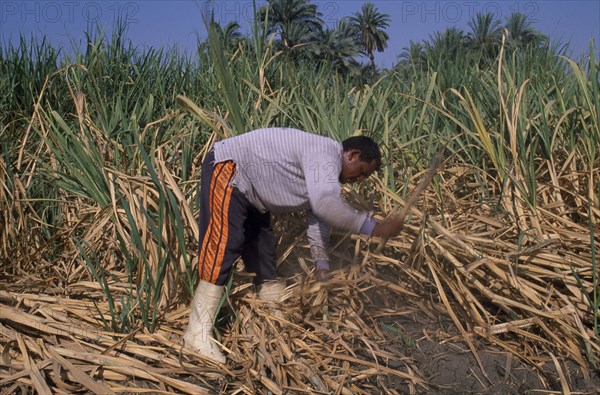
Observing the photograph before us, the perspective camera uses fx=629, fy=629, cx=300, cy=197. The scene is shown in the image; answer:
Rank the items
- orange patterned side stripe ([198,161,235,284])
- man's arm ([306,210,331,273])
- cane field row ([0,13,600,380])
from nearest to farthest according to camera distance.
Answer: orange patterned side stripe ([198,161,235,284]) < cane field row ([0,13,600,380]) < man's arm ([306,210,331,273])

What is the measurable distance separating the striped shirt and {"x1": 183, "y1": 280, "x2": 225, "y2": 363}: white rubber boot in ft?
1.44

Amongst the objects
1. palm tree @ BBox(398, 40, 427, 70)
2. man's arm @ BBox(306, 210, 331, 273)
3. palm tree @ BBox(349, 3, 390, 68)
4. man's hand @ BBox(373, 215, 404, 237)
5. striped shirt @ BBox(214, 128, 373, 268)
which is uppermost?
palm tree @ BBox(349, 3, 390, 68)

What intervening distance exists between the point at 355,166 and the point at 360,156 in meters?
0.05

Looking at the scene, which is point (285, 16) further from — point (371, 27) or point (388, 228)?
point (371, 27)

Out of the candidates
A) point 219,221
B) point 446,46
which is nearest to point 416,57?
point 446,46

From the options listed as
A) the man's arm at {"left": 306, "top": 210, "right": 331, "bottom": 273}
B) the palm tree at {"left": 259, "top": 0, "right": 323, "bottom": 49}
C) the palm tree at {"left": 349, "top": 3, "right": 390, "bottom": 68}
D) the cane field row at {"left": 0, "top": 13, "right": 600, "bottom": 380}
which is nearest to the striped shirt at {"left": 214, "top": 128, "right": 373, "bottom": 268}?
the man's arm at {"left": 306, "top": 210, "right": 331, "bottom": 273}

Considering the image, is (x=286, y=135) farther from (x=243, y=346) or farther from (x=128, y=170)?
(x=128, y=170)

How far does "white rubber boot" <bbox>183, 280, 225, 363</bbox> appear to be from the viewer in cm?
268

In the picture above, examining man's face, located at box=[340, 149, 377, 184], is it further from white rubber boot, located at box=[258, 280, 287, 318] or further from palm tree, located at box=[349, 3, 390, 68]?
palm tree, located at box=[349, 3, 390, 68]

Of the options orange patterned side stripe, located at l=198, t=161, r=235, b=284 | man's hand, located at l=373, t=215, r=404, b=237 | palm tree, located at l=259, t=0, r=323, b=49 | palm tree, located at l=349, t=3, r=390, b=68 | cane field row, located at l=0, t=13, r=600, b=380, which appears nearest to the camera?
man's hand, located at l=373, t=215, r=404, b=237

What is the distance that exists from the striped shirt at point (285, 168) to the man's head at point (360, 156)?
→ 4 cm

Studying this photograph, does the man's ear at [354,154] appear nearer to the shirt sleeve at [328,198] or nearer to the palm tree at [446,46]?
the shirt sleeve at [328,198]

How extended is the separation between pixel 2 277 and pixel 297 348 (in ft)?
6.03

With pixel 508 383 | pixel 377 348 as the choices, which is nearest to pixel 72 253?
pixel 377 348
